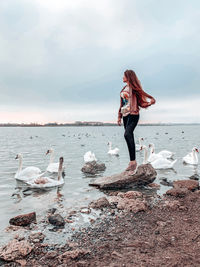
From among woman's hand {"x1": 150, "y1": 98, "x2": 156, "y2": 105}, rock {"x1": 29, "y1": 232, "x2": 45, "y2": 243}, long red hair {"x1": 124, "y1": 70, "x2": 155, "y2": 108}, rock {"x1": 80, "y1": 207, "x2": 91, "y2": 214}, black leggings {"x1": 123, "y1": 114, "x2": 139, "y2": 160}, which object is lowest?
rock {"x1": 80, "y1": 207, "x2": 91, "y2": 214}

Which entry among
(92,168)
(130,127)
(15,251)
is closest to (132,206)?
(130,127)

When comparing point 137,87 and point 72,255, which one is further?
point 137,87

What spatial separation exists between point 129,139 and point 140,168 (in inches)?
111

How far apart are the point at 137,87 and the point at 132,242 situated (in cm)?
410

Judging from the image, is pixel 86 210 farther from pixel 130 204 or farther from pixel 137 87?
pixel 137 87

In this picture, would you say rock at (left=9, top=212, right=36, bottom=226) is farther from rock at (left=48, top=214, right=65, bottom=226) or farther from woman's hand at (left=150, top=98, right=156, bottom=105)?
woman's hand at (left=150, top=98, right=156, bottom=105)

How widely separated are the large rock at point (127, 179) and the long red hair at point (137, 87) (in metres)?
3.20

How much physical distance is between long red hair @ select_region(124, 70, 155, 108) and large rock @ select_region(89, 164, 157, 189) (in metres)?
3.20

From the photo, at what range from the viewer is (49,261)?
3904 mm

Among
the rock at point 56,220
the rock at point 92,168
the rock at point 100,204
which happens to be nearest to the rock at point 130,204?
the rock at point 100,204

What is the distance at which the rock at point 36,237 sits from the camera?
4.70 m

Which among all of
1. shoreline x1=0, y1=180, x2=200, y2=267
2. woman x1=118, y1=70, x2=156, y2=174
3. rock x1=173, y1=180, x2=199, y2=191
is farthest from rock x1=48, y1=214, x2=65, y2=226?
rock x1=173, y1=180, x2=199, y2=191

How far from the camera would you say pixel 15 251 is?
13.6 ft

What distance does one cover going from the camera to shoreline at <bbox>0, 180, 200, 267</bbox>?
3.73 m
